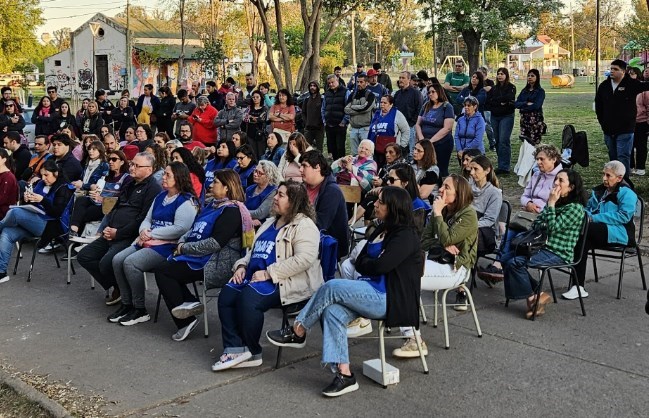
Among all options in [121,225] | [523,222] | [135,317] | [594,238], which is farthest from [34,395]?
[594,238]

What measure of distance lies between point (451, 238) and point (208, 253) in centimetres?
196

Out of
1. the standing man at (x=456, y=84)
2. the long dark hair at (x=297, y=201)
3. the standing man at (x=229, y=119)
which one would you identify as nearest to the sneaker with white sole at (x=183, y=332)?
the long dark hair at (x=297, y=201)

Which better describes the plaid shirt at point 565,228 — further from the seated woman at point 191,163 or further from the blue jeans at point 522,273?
the seated woman at point 191,163

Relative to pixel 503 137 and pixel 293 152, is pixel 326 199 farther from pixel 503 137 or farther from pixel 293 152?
pixel 503 137

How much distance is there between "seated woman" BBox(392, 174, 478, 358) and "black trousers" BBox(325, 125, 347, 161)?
8.27 metres

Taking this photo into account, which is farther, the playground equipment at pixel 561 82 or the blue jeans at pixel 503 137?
the playground equipment at pixel 561 82

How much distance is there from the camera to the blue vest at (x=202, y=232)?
6445 millimetres

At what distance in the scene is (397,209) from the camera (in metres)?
5.18

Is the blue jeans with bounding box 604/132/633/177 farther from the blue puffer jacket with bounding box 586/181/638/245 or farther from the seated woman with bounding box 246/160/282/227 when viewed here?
the seated woman with bounding box 246/160/282/227

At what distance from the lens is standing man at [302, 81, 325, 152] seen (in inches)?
601

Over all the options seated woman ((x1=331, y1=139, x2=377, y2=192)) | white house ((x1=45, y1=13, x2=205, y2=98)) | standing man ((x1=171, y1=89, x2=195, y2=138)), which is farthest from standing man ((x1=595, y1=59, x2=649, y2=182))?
white house ((x1=45, y1=13, x2=205, y2=98))

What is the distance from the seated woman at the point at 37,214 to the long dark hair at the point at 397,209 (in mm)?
5229

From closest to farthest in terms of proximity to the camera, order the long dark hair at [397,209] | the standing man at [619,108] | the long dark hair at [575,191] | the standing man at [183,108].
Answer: the long dark hair at [397,209]
the long dark hair at [575,191]
the standing man at [619,108]
the standing man at [183,108]

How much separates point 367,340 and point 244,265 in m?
1.14
